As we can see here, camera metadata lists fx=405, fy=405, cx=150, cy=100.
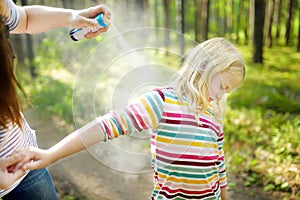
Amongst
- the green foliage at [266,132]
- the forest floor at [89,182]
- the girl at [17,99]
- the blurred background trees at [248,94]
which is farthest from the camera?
the green foliage at [266,132]

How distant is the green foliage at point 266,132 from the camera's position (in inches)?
140

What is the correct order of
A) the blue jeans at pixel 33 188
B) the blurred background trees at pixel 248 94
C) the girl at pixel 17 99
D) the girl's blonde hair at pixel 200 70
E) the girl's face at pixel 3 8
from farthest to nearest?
the blurred background trees at pixel 248 94 < the blue jeans at pixel 33 188 < the girl's blonde hair at pixel 200 70 < the girl's face at pixel 3 8 < the girl at pixel 17 99

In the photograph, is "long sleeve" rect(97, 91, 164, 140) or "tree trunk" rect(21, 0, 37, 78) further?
"tree trunk" rect(21, 0, 37, 78)

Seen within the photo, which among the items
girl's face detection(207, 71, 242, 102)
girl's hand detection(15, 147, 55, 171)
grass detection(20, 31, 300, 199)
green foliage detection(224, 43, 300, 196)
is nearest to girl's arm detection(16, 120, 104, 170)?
girl's hand detection(15, 147, 55, 171)

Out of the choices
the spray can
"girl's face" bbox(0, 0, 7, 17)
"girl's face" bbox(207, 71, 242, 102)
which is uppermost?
"girl's face" bbox(0, 0, 7, 17)

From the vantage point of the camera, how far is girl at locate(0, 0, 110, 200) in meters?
1.22

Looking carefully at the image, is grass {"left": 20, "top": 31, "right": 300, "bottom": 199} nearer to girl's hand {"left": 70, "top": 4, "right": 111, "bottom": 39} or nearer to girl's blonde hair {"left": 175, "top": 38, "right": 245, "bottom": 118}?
girl's hand {"left": 70, "top": 4, "right": 111, "bottom": 39}

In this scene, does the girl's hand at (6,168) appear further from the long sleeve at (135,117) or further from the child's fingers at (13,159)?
the long sleeve at (135,117)

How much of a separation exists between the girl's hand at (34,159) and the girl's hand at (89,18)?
509 mm

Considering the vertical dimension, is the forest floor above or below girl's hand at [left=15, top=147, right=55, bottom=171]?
below

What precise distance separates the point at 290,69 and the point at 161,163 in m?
7.03

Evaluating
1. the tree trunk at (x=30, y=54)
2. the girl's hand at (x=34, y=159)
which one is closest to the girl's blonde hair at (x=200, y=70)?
the girl's hand at (x=34, y=159)

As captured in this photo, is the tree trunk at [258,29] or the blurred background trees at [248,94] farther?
the tree trunk at [258,29]

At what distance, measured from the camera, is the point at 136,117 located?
1.37 metres
